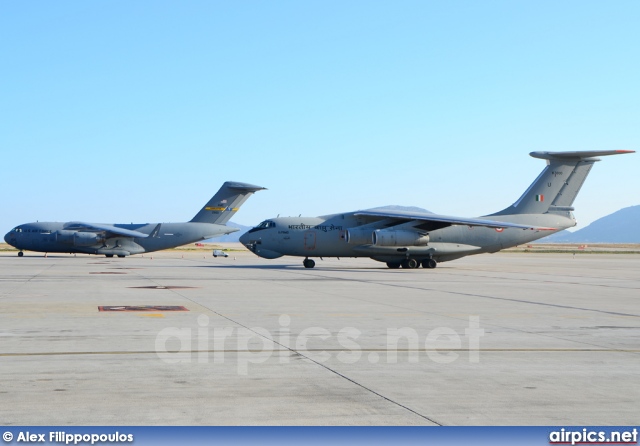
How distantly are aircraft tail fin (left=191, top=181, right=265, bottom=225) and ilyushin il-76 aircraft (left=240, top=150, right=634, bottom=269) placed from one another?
22757 millimetres

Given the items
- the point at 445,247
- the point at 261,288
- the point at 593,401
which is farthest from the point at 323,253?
the point at 593,401

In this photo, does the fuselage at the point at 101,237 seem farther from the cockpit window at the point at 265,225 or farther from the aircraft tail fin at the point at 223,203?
the cockpit window at the point at 265,225

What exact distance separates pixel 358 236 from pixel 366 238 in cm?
46

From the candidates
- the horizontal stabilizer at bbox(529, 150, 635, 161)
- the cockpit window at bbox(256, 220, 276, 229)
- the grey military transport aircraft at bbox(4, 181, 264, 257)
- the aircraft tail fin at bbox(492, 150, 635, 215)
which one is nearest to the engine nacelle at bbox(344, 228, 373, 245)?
the cockpit window at bbox(256, 220, 276, 229)

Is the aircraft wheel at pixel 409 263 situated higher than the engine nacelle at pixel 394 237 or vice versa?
the engine nacelle at pixel 394 237

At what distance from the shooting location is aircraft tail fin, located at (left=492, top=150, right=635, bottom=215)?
43844mm

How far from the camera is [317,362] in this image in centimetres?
985

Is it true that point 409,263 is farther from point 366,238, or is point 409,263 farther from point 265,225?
point 265,225

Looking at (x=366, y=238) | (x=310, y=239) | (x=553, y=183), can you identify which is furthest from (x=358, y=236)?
(x=553, y=183)

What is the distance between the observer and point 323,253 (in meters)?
41.6

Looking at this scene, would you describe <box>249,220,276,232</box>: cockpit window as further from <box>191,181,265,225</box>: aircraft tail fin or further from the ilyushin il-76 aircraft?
<box>191,181,265,225</box>: aircraft tail fin

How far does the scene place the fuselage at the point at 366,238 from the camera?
41.1 meters

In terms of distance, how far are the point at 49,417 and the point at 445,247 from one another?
3709 cm

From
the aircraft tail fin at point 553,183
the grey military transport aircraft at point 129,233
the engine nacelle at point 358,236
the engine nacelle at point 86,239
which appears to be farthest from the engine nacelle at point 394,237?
the engine nacelle at point 86,239
